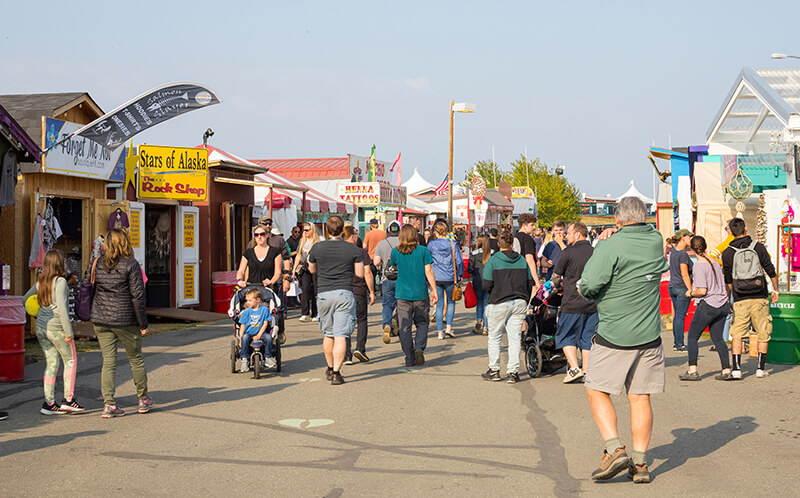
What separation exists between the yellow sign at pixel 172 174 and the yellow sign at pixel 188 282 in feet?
5.94

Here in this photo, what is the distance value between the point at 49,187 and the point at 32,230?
854 mm

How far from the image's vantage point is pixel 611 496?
5.34 meters

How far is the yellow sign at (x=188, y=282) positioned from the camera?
18.8 metres

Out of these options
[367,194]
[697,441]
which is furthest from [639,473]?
[367,194]

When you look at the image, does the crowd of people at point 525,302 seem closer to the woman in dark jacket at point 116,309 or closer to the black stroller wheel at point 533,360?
the woman in dark jacket at point 116,309

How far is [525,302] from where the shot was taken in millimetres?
9836

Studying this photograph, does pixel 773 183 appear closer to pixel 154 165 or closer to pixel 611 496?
pixel 154 165

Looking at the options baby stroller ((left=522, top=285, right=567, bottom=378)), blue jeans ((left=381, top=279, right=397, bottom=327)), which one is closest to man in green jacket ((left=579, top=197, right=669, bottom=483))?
baby stroller ((left=522, top=285, right=567, bottom=378))

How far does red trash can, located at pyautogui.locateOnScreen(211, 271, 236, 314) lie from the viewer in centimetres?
1905

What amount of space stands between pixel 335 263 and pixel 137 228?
854 cm

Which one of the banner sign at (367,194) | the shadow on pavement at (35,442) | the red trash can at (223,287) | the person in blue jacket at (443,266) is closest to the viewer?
the shadow on pavement at (35,442)

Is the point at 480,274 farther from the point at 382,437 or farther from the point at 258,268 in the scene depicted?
the point at 382,437

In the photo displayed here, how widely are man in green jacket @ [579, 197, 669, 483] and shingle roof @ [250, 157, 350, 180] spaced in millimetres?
39445

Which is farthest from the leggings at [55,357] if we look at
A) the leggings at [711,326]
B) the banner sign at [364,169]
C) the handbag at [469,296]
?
the banner sign at [364,169]
